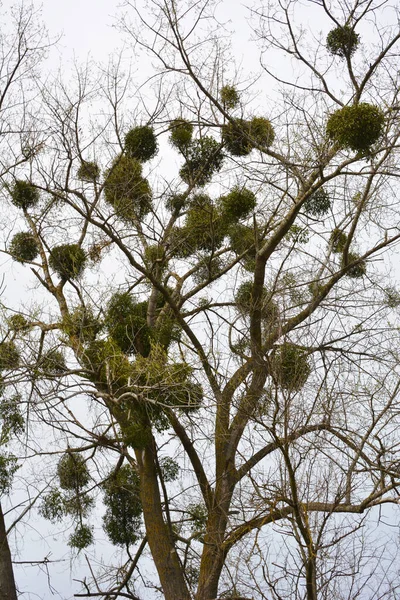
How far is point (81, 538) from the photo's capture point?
313 inches

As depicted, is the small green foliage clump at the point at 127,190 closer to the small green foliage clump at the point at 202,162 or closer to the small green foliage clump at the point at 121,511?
the small green foliage clump at the point at 202,162

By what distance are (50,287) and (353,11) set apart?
13.1 feet

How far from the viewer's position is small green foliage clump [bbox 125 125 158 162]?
25.9 ft

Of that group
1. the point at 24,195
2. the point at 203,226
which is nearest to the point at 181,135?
the point at 203,226

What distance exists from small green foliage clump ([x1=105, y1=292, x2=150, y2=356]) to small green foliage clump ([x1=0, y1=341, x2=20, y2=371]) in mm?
837

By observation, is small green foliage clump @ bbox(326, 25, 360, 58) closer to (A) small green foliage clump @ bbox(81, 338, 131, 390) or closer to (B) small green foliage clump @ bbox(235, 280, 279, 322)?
(B) small green foliage clump @ bbox(235, 280, 279, 322)

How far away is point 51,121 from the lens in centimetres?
752

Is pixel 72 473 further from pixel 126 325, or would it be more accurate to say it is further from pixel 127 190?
pixel 127 190

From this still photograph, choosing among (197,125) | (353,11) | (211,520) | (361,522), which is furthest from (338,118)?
(211,520)

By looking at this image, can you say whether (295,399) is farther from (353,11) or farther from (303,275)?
(353,11)


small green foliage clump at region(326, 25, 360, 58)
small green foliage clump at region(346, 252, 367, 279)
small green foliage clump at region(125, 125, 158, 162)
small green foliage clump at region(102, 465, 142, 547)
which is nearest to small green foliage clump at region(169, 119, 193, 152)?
small green foliage clump at region(125, 125, 158, 162)

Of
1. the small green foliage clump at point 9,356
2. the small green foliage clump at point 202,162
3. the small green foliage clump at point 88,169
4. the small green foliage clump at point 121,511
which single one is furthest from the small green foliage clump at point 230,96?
the small green foliage clump at point 121,511

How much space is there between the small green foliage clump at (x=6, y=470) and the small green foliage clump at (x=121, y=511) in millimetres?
926

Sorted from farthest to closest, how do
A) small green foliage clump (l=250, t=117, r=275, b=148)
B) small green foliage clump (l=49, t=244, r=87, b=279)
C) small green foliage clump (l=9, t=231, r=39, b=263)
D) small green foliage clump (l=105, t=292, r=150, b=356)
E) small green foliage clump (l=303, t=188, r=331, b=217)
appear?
small green foliage clump (l=9, t=231, r=39, b=263) < small green foliage clump (l=49, t=244, r=87, b=279) < small green foliage clump (l=303, t=188, r=331, b=217) < small green foliage clump (l=250, t=117, r=275, b=148) < small green foliage clump (l=105, t=292, r=150, b=356)
